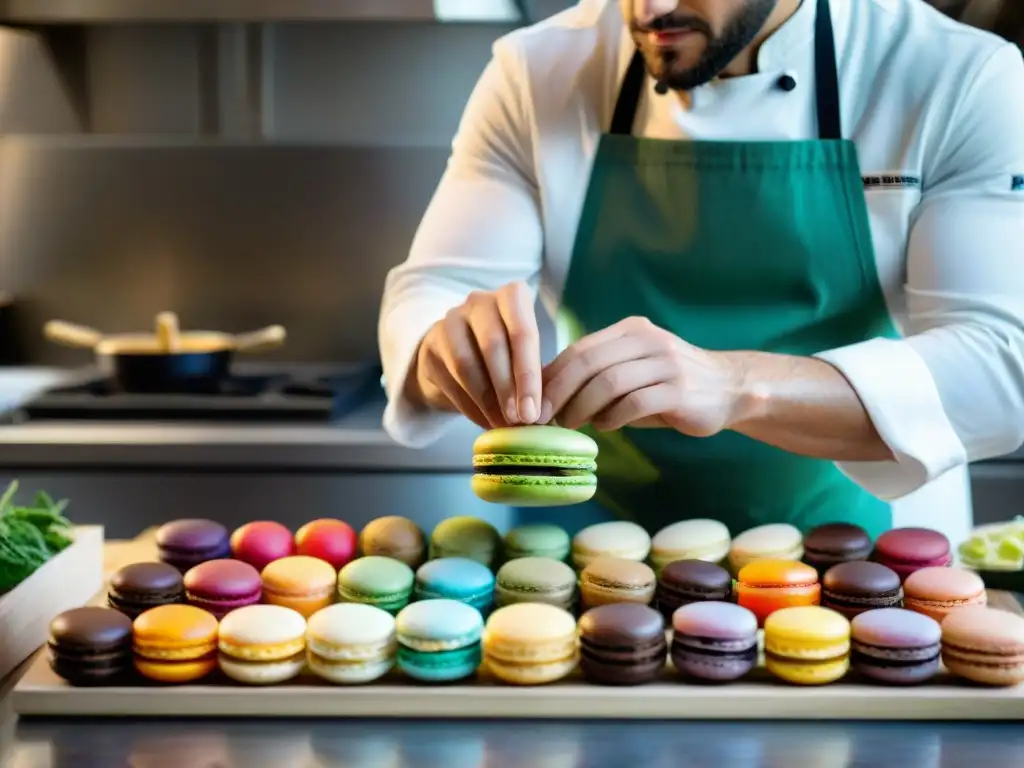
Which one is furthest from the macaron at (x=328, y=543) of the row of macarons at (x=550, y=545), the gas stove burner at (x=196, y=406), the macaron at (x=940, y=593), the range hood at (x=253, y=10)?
the range hood at (x=253, y=10)

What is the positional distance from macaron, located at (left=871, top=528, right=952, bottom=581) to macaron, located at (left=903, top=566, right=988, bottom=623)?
6 cm

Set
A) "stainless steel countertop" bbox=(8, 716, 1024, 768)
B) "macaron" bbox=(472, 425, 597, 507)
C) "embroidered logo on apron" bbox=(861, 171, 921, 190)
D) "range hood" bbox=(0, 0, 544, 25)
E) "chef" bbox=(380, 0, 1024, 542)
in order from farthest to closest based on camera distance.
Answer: "range hood" bbox=(0, 0, 544, 25)
"embroidered logo on apron" bbox=(861, 171, 921, 190)
"chef" bbox=(380, 0, 1024, 542)
"macaron" bbox=(472, 425, 597, 507)
"stainless steel countertop" bbox=(8, 716, 1024, 768)

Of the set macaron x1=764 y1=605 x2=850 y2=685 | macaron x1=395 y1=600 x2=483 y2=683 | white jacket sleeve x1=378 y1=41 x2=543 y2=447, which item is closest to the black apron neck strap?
white jacket sleeve x1=378 y1=41 x2=543 y2=447

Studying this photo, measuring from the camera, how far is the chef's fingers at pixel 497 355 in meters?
1.06

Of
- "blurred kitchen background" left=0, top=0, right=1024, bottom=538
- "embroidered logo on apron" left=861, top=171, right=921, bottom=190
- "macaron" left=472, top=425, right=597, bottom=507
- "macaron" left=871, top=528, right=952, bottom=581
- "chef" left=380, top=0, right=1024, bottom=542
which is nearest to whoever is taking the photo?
"macaron" left=472, top=425, right=597, bottom=507

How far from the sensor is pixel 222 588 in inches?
42.0

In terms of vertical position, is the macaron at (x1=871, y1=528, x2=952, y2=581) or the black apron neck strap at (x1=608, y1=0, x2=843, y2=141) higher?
the black apron neck strap at (x1=608, y1=0, x2=843, y2=141)

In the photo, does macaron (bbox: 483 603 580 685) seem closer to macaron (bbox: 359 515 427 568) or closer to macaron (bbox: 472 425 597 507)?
macaron (bbox: 472 425 597 507)

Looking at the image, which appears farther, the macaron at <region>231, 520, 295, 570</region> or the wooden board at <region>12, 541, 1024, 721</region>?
the macaron at <region>231, 520, 295, 570</region>

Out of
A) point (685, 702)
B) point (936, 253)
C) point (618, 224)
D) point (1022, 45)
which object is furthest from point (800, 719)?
point (1022, 45)

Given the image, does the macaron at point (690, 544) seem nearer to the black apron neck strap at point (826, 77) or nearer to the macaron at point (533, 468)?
the macaron at point (533, 468)

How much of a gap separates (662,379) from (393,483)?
1.12 metres

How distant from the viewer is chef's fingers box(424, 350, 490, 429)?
3.83ft

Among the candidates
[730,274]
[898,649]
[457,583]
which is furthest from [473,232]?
[898,649]
